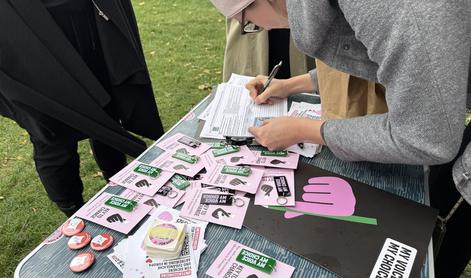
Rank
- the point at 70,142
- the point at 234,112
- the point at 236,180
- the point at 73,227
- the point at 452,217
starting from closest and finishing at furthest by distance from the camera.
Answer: the point at 73,227 → the point at 236,180 → the point at 452,217 → the point at 234,112 → the point at 70,142

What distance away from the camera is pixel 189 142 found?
1132 mm

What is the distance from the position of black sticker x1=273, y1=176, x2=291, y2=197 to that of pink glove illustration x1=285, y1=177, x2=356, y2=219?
40 mm

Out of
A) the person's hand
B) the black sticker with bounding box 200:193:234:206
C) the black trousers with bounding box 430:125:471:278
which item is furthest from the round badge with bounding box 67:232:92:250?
the black trousers with bounding box 430:125:471:278

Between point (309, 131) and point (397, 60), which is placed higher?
point (397, 60)

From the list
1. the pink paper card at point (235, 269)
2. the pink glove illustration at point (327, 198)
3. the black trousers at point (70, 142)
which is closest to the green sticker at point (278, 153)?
the pink glove illustration at point (327, 198)

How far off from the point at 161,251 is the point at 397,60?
0.56m

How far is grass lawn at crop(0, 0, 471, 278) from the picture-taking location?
1.94m

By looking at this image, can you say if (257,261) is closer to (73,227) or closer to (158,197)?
(158,197)

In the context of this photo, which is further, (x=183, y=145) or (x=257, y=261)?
(x=183, y=145)

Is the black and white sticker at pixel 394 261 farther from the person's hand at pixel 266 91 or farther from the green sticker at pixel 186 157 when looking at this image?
the person's hand at pixel 266 91

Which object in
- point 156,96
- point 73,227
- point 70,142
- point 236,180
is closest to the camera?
point 73,227

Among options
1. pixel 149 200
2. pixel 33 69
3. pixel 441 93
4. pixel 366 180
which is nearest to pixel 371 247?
pixel 366 180

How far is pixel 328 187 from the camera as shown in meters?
0.94

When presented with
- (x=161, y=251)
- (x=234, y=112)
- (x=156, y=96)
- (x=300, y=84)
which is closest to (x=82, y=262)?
(x=161, y=251)
